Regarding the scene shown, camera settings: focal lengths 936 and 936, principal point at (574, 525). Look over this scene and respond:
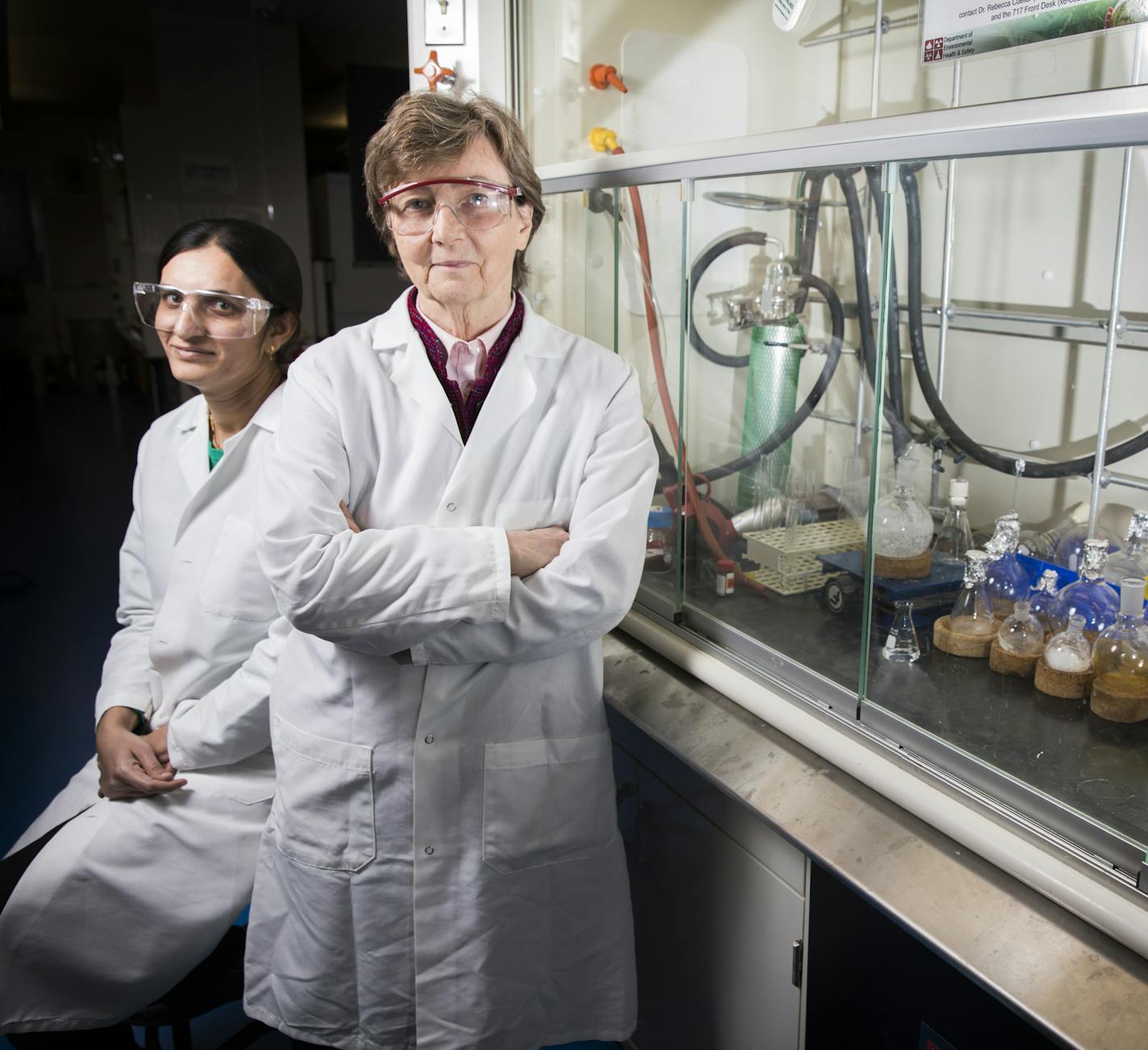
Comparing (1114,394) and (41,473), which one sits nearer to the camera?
(1114,394)

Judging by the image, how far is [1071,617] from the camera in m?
1.19

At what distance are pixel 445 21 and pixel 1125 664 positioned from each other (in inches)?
64.3

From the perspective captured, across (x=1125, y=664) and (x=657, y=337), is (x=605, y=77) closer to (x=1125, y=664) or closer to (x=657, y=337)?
(x=657, y=337)

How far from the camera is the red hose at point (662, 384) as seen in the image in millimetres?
1607

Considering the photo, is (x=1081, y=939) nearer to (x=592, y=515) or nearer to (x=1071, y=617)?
Result: (x=1071, y=617)

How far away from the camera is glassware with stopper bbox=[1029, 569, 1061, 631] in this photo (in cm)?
123

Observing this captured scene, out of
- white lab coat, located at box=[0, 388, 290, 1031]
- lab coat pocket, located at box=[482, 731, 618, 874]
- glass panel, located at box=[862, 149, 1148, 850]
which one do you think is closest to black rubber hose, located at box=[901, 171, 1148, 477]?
glass panel, located at box=[862, 149, 1148, 850]

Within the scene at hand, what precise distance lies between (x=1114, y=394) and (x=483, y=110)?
1.03 metres

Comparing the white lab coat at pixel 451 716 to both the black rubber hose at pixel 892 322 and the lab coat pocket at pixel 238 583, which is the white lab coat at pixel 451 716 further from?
the black rubber hose at pixel 892 322

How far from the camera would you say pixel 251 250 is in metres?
1.56

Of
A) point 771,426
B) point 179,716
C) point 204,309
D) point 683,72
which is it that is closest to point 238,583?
point 179,716

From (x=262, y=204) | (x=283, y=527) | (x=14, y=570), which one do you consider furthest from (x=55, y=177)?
(x=283, y=527)

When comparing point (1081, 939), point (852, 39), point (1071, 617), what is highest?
point (852, 39)

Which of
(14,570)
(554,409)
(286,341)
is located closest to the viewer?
(554,409)
